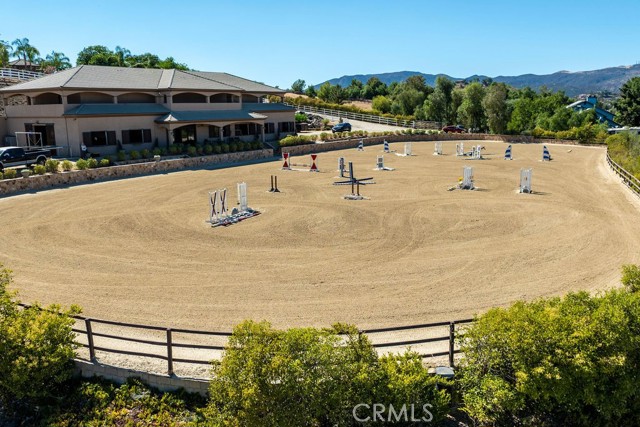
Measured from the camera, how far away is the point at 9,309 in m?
10.1

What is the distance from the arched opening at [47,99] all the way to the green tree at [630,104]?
78883 mm

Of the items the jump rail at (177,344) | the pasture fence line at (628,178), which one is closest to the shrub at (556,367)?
the jump rail at (177,344)

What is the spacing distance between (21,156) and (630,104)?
273 feet

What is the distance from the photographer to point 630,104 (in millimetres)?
79938

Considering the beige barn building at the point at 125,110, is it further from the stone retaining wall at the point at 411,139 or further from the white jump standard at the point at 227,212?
the white jump standard at the point at 227,212

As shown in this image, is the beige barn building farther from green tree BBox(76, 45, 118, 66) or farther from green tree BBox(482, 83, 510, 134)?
green tree BBox(76, 45, 118, 66)

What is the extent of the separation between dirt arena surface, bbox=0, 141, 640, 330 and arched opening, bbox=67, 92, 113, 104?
13725 millimetres

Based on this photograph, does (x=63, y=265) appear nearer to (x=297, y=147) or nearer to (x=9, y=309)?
(x=9, y=309)

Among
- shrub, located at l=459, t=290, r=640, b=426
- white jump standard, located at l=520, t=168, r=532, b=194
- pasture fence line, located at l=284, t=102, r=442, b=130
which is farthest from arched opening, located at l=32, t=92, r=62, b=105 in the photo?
shrub, located at l=459, t=290, r=640, b=426

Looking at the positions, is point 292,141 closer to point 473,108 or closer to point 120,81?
point 120,81

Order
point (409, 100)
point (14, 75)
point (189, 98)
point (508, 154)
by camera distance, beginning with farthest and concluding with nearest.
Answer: point (409, 100)
point (14, 75)
point (189, 98)
point (508, 154)

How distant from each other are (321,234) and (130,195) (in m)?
13.2

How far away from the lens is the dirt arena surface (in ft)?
43.9

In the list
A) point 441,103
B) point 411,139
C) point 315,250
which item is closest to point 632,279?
point 315,250
